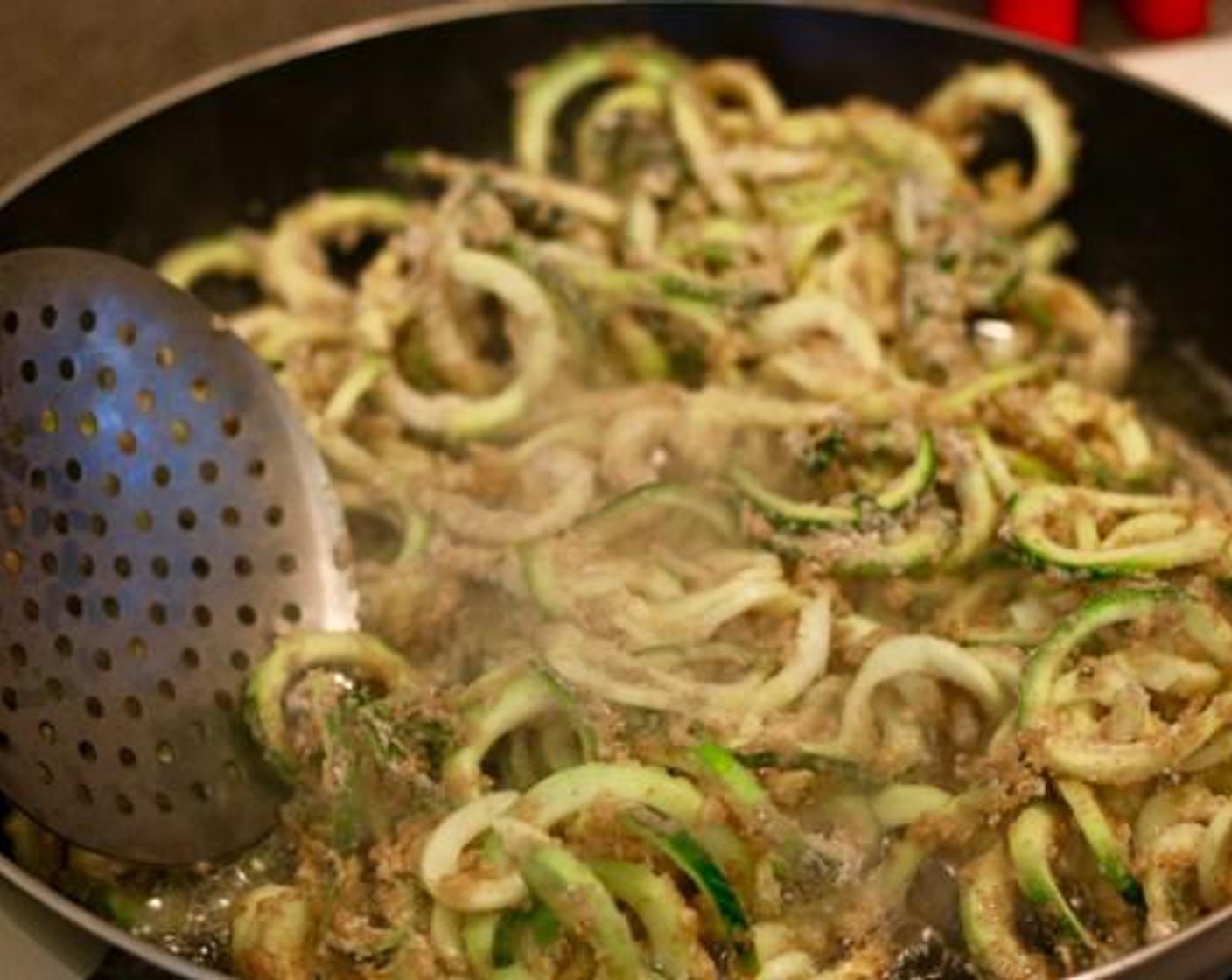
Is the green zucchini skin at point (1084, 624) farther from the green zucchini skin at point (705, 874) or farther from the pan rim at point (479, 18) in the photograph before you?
the pan rim at point (479, 18)

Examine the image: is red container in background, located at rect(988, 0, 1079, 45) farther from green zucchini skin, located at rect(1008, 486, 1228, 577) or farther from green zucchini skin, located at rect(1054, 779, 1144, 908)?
green zucchini skin, located at rect(1054, 779, 1144, 908)

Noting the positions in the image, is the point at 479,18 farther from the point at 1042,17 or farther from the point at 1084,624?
the point at 1084,624

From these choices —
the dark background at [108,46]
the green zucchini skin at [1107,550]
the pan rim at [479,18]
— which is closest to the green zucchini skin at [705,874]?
the green zucchini skin at [1107,550]

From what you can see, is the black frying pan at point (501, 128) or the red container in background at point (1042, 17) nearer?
the black frying pan at point (501, 128)

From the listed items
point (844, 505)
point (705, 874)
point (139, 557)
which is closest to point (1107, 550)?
point (844, 505)

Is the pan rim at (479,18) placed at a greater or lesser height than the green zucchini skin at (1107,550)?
greater

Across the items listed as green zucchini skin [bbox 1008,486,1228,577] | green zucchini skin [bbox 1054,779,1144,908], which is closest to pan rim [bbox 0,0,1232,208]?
green zucchini skin [bbox 1008,486,1228,577]

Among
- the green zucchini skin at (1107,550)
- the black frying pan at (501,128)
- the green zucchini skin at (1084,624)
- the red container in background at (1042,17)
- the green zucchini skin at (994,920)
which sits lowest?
the green zucchini skin at (994,920)
